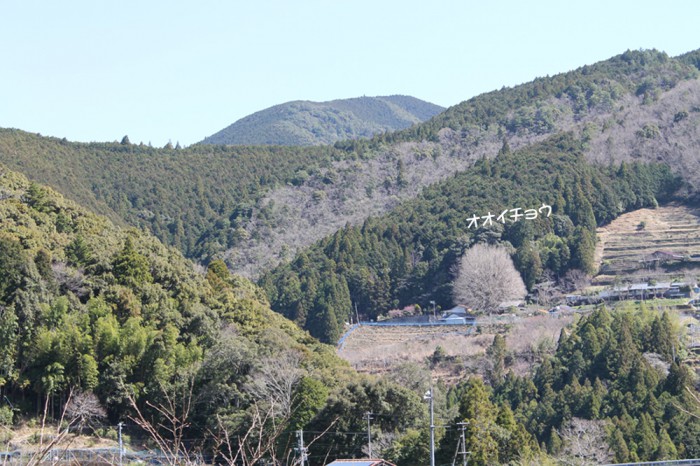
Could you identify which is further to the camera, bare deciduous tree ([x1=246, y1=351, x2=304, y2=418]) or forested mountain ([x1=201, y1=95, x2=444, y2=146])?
forested mountain ([x1=201, y1=95, x2=444, y2=146])

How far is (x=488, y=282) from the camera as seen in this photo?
64.4 metres

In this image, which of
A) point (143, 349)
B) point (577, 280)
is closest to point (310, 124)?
point (577, 280)

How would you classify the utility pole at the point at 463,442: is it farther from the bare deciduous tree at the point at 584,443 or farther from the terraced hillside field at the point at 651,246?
the terraced hillside field at the point at 651,246

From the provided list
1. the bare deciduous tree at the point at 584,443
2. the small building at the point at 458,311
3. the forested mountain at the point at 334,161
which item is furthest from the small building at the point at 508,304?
the bare deciduous tree at the point at 584,443

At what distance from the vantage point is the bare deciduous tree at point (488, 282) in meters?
64.2

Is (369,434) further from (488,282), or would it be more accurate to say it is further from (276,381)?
(488,282)

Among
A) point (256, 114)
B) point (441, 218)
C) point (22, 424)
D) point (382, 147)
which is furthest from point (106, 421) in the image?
point (256, 114)

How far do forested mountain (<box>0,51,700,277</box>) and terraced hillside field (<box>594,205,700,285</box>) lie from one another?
17.8ft

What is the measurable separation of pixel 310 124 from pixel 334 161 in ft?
264

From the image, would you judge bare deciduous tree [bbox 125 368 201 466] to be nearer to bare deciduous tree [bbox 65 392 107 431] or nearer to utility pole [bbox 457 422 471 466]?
bare deciduous tree [bbox 65 392 107 431]

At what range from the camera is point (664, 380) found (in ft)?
139

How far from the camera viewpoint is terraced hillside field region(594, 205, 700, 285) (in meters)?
64.6

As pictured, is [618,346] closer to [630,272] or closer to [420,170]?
[630,272]

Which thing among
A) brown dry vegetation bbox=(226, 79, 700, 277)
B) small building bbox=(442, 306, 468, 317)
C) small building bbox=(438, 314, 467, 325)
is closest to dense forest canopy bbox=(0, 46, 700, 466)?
brown dry vegetation bbox=(226, 79, 700, 277)
